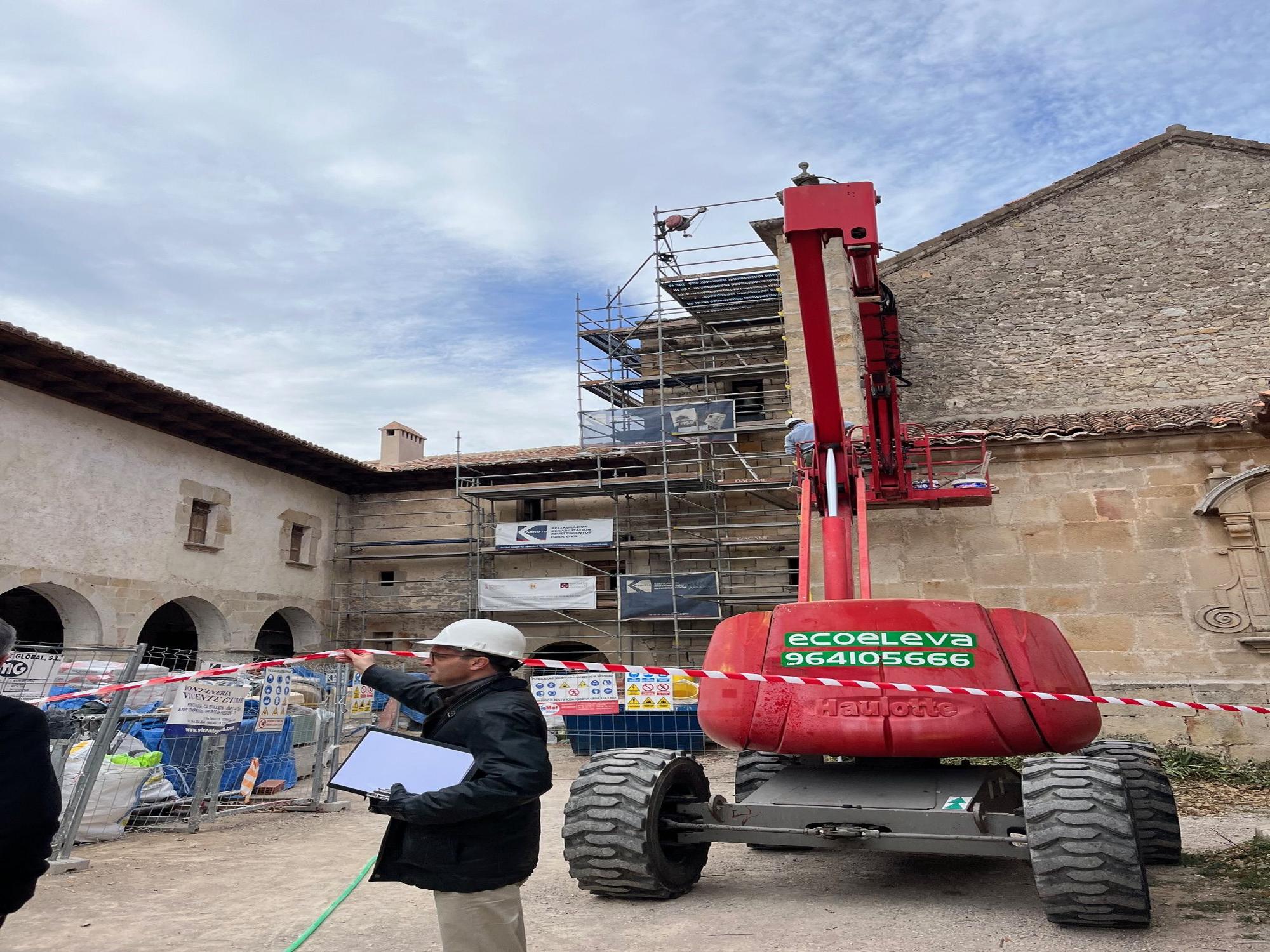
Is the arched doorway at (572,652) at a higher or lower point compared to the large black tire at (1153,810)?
higher

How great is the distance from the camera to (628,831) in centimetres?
436

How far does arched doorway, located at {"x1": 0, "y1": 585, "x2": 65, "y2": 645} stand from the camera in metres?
17.5

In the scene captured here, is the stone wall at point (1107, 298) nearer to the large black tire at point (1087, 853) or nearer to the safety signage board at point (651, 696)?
the safety signage board at point (651, 696)

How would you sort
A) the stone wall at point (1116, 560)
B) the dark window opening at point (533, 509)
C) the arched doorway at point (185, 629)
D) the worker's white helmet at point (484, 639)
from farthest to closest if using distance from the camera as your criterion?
1. the dark window opening at point (533, 509)
2. the arched doorway at point (185, 629)
3. the stone wall at point (1116, 560)
4. the worker's white helmet at point (484, 639)

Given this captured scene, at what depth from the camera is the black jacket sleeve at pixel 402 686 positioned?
295 centimetres

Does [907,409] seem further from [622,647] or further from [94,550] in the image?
[94,550]

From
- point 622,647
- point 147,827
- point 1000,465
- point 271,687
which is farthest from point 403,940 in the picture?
point 622,647

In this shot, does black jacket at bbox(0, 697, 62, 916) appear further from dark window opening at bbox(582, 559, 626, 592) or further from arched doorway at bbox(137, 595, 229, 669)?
dark window opening at bbox(582, 559, 626, 592)

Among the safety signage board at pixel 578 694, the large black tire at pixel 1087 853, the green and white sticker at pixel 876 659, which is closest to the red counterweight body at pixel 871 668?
the green and white sticker at pixel 876 659

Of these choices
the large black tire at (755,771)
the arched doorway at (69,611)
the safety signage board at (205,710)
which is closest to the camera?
the large black tire at (755,771)

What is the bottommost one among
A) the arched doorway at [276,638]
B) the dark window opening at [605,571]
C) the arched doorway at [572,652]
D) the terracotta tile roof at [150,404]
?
the arched doorway at [572,652]

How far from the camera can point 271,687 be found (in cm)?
772

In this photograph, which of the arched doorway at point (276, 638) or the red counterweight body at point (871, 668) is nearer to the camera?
the red counterweight body at point (871, 668)

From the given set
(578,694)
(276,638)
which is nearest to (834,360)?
(578,694)
